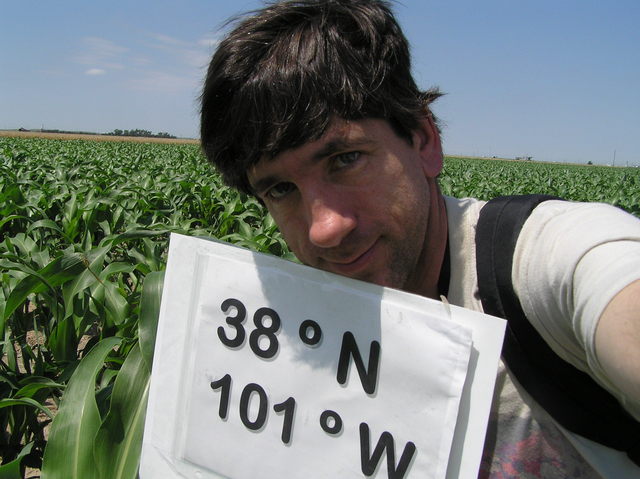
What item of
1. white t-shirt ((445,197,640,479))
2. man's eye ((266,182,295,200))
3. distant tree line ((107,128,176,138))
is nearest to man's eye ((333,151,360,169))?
man's eye ((266,182,295,200))

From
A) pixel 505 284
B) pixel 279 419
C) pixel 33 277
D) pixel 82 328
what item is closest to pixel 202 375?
pixel 279 419

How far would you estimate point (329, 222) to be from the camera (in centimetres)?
92

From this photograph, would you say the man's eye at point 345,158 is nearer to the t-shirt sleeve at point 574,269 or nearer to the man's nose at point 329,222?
the man's nose at point 329,222

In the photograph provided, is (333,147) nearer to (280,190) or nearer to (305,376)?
(280,190)

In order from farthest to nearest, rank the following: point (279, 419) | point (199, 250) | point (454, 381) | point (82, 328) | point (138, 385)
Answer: point (82, 328) → point (138, 385) → point (199, 250) → point (279, 419) → point (454, 381)

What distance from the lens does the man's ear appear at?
3.57 ft

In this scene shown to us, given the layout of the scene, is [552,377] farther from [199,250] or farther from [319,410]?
[199,250]

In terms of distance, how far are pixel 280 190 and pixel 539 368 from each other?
56 cm

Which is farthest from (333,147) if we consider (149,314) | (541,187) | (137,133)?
(137,133)

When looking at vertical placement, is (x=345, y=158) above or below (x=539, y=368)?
above

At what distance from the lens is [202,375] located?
0.96 m

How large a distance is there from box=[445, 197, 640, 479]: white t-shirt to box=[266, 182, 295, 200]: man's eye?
1.06ft

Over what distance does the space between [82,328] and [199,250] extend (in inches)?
51.4

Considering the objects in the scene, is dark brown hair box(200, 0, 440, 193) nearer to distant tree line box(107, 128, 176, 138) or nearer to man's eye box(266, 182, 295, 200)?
man's eye box(266, 182, 295, 200)
